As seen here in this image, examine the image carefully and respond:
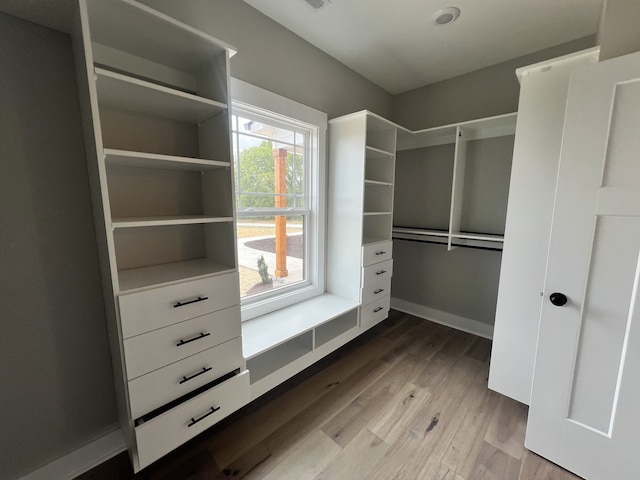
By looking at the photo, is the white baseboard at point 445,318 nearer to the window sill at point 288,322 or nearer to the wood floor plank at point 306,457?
the window sill at point 288,322

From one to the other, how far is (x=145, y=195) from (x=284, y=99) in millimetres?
1219

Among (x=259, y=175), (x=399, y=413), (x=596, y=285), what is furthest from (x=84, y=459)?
(x=596, y=285)

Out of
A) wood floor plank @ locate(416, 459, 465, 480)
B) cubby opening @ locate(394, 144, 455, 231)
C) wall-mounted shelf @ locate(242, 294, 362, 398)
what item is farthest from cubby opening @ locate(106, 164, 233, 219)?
cubby opening @ locate(394, 144, 455, 231)

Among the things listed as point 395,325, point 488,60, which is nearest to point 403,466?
point 395,325

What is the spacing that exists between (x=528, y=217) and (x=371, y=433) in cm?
166

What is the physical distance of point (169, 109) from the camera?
137 cm

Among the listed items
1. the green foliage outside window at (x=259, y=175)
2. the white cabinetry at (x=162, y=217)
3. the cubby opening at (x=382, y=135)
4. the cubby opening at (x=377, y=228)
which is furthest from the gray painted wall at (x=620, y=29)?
the green foliage outside window at (x=259, y=175)

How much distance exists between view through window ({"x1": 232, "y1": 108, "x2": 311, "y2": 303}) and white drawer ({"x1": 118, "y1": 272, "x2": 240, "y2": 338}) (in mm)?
510

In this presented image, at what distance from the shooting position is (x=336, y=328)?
2.29 meters

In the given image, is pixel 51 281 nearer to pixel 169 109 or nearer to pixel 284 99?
pixel 169 109

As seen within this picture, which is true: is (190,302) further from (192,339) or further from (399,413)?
(399,413)

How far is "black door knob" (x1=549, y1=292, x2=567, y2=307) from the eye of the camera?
4.27 ft

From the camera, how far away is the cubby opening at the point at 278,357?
1.73 m

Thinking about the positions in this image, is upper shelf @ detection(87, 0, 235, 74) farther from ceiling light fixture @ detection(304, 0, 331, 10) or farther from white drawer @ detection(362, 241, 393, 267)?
white drawer @ detection(362, 241, 393, 267)
